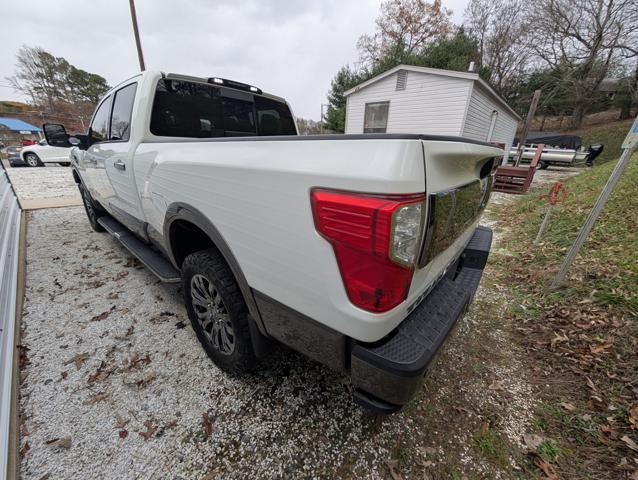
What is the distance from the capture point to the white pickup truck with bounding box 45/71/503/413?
2.99 feet

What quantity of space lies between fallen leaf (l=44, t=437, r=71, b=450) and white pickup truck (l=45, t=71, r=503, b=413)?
832 millimetres

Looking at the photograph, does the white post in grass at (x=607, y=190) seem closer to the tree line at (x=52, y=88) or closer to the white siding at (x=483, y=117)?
the white siding at (x=483, y=117)

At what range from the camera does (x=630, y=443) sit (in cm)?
154

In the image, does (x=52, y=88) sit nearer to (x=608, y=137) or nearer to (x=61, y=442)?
(x=61, y=442)

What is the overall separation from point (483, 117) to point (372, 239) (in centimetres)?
1336

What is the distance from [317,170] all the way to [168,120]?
2.05 m

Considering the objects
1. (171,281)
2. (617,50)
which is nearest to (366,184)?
(171,281)

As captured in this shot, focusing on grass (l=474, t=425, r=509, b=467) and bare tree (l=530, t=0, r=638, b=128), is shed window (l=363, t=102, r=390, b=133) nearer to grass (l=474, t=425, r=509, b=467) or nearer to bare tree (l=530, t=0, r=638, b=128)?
grass (l=474, t=425, r=509, b=467)

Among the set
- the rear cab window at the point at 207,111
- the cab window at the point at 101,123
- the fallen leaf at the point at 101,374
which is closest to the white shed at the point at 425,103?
the rear cab window at the point at 207,111

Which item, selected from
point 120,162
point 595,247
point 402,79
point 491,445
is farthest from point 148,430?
point 402,79

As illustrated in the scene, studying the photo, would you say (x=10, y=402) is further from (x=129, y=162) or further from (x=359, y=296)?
(x=359, y=296)

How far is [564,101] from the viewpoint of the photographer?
1152 inches

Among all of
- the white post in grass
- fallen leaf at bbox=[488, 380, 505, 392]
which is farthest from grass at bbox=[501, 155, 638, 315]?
fallen leaf at bbox=[488, 380, 505, 392]

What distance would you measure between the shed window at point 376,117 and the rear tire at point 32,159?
51.4 ft
